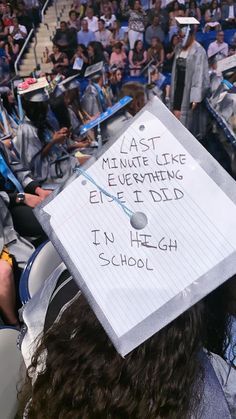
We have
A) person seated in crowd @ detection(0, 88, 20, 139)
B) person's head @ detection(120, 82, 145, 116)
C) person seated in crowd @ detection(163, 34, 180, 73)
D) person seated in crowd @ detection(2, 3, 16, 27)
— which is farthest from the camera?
person seated in crowd @ detection(2, 3, 16, 27)

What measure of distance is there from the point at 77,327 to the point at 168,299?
0.20m

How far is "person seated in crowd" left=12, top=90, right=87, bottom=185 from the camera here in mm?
2898

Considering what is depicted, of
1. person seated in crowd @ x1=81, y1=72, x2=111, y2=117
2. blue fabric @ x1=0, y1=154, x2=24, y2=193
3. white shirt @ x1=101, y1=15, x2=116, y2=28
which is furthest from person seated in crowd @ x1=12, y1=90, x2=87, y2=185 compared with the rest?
white shirt @ x1=101, y1=15, x2=116, y2=28

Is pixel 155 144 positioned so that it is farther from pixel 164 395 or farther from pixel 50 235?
pixel 164 395

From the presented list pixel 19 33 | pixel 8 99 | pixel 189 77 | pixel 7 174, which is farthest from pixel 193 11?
pixel 7 174

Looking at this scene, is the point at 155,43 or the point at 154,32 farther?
the point at 154,32

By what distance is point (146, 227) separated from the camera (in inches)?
27.1

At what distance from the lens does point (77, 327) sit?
0.77 meters

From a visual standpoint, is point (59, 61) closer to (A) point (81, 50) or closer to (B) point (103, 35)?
(A) point (81, 50)

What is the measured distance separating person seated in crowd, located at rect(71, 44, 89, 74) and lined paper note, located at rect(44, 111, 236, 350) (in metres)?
7.33

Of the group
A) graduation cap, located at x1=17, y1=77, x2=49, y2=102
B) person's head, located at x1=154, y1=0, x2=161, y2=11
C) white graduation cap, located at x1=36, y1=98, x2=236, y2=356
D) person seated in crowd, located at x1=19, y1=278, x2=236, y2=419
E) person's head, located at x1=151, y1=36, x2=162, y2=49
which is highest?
white graduation cap, located at x1=36, y1=98, x2=236, y2=356

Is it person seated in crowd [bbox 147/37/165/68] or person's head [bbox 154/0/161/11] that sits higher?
person's head [bbox 154/0/161/11]

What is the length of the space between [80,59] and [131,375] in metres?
7.70

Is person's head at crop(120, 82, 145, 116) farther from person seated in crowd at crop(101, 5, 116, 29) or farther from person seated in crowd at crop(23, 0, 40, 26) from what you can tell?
person seated in crowd at crop(23, 0, 40, 26)
